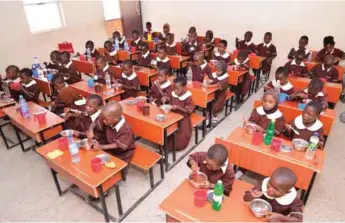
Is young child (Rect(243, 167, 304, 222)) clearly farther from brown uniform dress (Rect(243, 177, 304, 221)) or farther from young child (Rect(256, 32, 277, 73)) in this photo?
young child (Rect(256, 32, 277, 73))

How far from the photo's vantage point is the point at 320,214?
Result: 3.07 metres

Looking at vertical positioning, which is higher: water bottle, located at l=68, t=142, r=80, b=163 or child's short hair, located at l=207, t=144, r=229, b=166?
child's short hair, located at l=207, t=144, r=229, b=166

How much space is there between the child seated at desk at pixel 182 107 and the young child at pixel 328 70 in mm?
3305

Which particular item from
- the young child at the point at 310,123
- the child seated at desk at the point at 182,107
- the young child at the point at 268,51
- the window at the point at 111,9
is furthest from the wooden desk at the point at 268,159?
the window at the point at 111,9

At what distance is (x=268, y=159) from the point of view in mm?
2764

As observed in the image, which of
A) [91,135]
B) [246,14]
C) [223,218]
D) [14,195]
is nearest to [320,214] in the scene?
[223,218]

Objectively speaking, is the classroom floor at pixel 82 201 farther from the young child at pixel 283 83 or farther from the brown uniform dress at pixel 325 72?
the brown uniform dress at pixel 325 72

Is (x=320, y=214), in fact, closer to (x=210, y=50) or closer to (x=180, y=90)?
(x=180, y=90)

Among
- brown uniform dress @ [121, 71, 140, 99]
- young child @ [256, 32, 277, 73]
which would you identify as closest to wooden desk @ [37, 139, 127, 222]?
brown uniform dress @ [121, 71, 140, 99]

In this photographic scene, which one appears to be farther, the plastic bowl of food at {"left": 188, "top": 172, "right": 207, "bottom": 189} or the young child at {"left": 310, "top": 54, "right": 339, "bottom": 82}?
the young child at {"left": 310, "top": 54, "right": 339, "bottom": 82}

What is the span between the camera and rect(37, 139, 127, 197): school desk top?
2.45 meters

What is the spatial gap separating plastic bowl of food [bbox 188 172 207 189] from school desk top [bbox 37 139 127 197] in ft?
2.64

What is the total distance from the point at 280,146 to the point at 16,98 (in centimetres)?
489

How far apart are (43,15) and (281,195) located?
8.65 metres
